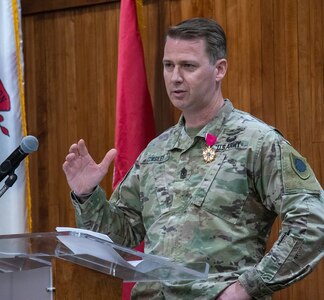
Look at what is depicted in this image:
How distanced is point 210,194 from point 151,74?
1589 mm

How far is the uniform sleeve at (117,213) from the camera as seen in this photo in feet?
7.06

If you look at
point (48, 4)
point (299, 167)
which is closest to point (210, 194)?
point (299, 167)

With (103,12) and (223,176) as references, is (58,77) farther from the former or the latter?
(223,176)

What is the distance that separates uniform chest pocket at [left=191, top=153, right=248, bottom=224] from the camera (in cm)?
201

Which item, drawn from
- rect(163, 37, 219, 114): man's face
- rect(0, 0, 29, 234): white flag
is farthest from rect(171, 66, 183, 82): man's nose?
rect(0, 0, 29, 234): white flag

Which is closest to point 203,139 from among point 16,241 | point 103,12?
point 16,241

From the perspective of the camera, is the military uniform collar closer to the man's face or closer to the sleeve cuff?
the man's face

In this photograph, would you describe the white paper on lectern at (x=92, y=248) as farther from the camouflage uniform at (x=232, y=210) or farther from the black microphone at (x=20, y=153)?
the camouflage uniform at (x=232, y=210)

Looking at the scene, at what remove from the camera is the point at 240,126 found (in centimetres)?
210

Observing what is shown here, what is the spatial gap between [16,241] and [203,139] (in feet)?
2.31

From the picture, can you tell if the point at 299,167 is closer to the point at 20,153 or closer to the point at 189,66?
the point at 189,66

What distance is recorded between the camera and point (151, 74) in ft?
11.6

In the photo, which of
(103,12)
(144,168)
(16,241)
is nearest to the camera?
(16,241)

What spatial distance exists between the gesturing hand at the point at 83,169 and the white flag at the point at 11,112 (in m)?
1.22
